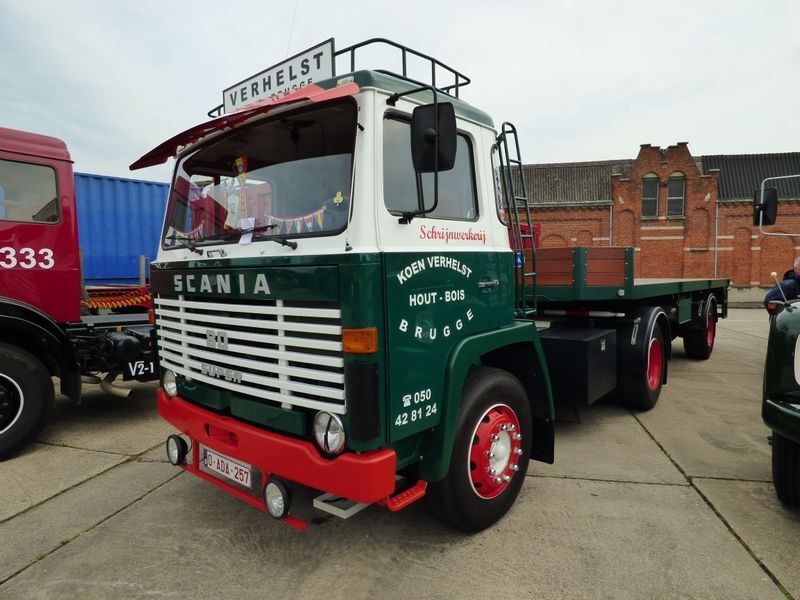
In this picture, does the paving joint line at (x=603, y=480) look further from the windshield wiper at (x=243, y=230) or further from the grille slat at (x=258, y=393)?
the windshield wiper at (x=243, y=230)

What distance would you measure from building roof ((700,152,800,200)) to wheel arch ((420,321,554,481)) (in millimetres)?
28796

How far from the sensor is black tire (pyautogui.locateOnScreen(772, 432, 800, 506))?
2.96 metres

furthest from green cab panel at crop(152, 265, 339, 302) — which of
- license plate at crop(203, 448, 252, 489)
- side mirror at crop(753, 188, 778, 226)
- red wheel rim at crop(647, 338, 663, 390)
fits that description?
side mirror at crop(753, 188, 778, 226)

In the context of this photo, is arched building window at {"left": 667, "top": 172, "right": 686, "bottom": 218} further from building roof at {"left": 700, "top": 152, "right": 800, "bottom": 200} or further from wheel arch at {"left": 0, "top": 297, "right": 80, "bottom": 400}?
wheel arch at {"left": 0, "top": 297, "right": 80, "bottom": 400}

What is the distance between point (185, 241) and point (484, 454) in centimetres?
212

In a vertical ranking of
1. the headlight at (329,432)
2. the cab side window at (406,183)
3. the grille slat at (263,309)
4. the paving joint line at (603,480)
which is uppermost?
the cab side window at (406,183)

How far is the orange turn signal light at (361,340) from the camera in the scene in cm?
208

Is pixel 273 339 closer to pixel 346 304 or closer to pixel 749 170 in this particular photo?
pixel 346 304

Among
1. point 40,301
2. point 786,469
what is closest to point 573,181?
point 786,469

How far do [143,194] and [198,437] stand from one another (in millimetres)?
5564

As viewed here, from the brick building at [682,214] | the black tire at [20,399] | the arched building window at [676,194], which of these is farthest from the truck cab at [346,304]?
the arched building window at [676,194]

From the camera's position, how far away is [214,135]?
2816mm

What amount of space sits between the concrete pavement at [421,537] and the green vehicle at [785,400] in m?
0.22

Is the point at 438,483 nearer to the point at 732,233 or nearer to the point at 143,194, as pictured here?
the point at 143,194
